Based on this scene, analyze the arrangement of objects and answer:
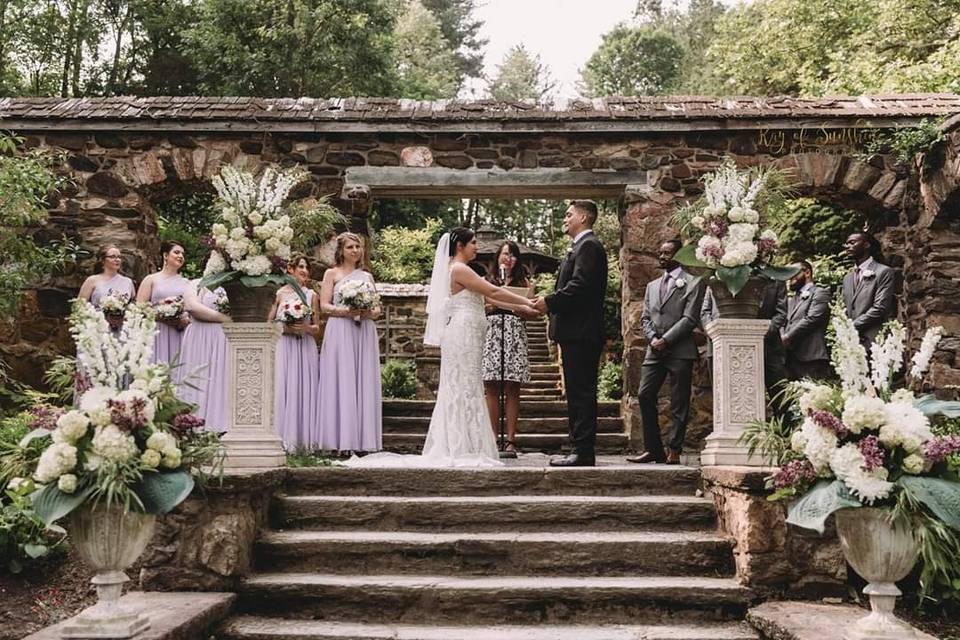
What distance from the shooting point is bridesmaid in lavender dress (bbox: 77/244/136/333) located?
7809mm

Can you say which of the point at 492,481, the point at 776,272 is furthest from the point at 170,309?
the point at 776,272

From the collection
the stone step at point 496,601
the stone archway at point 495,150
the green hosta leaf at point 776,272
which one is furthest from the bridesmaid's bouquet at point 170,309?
the green hosta leaf at point 776,272

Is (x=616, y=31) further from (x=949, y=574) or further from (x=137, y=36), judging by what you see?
(x=949, y=574)

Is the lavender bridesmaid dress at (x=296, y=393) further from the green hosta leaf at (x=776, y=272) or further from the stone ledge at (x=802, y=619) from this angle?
the stone ledge at (x=802, y=619)

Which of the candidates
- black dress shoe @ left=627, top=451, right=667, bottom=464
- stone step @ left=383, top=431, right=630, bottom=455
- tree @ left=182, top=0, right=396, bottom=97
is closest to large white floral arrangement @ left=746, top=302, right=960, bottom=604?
black dress shoe @ left=627, top=451, right=667, bottom=464

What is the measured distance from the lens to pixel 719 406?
5230 millimetres

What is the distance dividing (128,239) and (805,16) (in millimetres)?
15571

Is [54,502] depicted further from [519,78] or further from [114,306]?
[519,78]

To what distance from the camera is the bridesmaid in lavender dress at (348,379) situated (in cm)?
727

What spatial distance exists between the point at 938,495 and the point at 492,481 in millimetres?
2759

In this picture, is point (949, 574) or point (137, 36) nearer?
point (949, 574)

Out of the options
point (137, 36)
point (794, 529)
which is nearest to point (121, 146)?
point (794, 529)

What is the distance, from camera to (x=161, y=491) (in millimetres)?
3596

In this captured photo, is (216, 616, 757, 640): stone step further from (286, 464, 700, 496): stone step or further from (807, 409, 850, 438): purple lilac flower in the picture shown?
(807, 409, 850, 438): purple lilac flower
